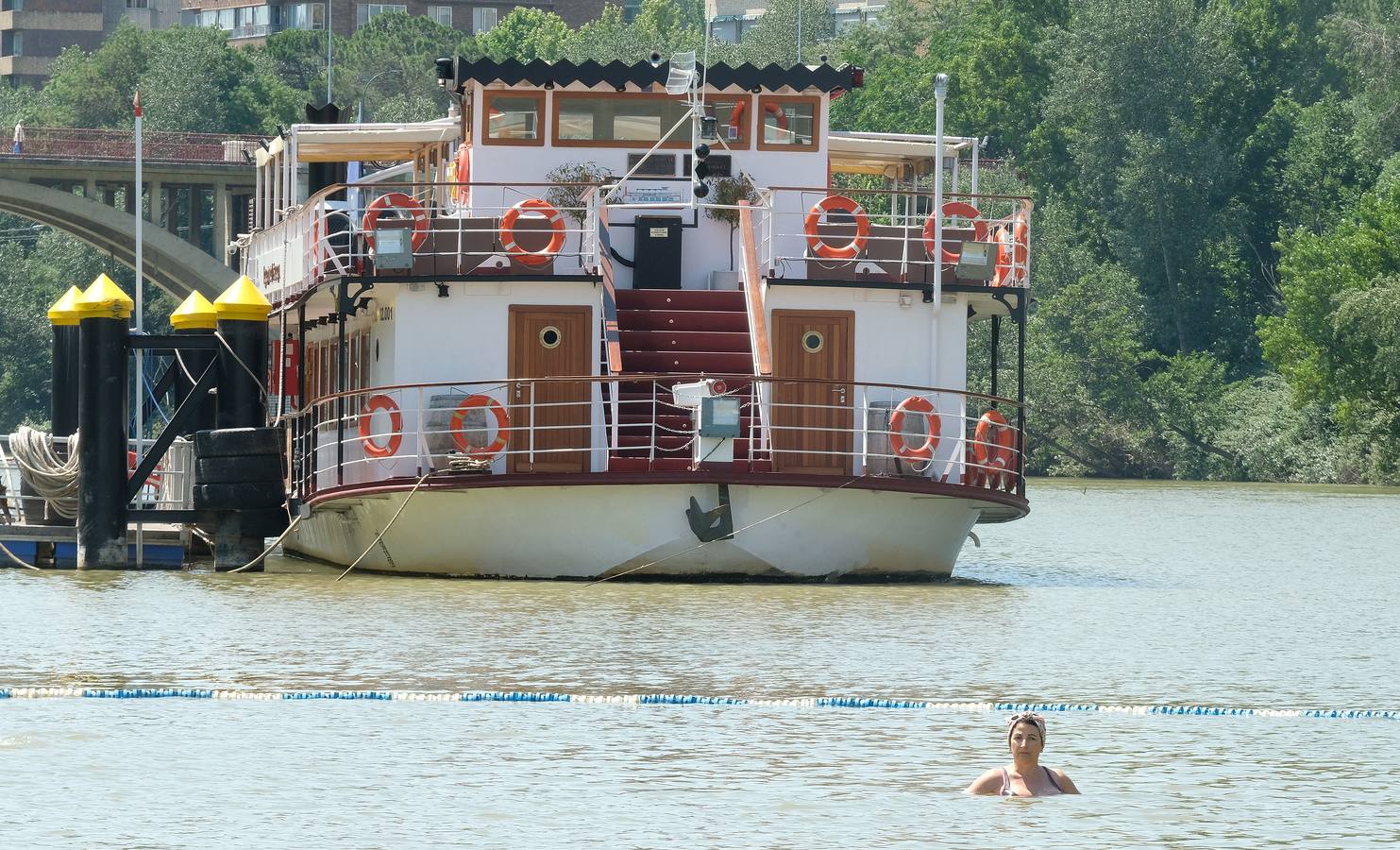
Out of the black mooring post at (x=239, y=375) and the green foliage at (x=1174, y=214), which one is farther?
the green foliage at (x=1174, y=214)

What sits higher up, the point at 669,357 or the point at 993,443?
the point at 669,357

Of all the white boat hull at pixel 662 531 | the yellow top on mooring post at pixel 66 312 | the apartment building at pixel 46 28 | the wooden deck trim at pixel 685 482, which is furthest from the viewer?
the apartment building at pixel 46 28

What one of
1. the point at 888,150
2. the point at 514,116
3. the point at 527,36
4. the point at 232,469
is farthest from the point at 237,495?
the point at 527,36

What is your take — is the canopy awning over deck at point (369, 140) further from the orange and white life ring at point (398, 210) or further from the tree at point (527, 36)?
the tree at point (527, 36)

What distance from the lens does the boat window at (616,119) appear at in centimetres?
2903

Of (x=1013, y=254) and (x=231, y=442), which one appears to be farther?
(x=1013, y=254)

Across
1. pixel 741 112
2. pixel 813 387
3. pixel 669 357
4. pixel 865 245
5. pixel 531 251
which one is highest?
pixel 741 112

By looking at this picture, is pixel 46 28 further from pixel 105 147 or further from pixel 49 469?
pixel 49 469

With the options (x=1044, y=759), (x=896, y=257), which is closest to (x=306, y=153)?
(x=896, y=257)

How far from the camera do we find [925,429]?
2633 cm

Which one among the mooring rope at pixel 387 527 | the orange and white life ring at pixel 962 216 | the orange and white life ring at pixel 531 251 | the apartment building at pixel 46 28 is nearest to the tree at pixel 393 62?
the apartment building at pixel 46 28

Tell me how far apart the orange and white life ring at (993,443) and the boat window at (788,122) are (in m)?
3.92

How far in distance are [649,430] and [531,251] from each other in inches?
85.8

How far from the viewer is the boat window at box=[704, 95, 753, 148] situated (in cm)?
2934
